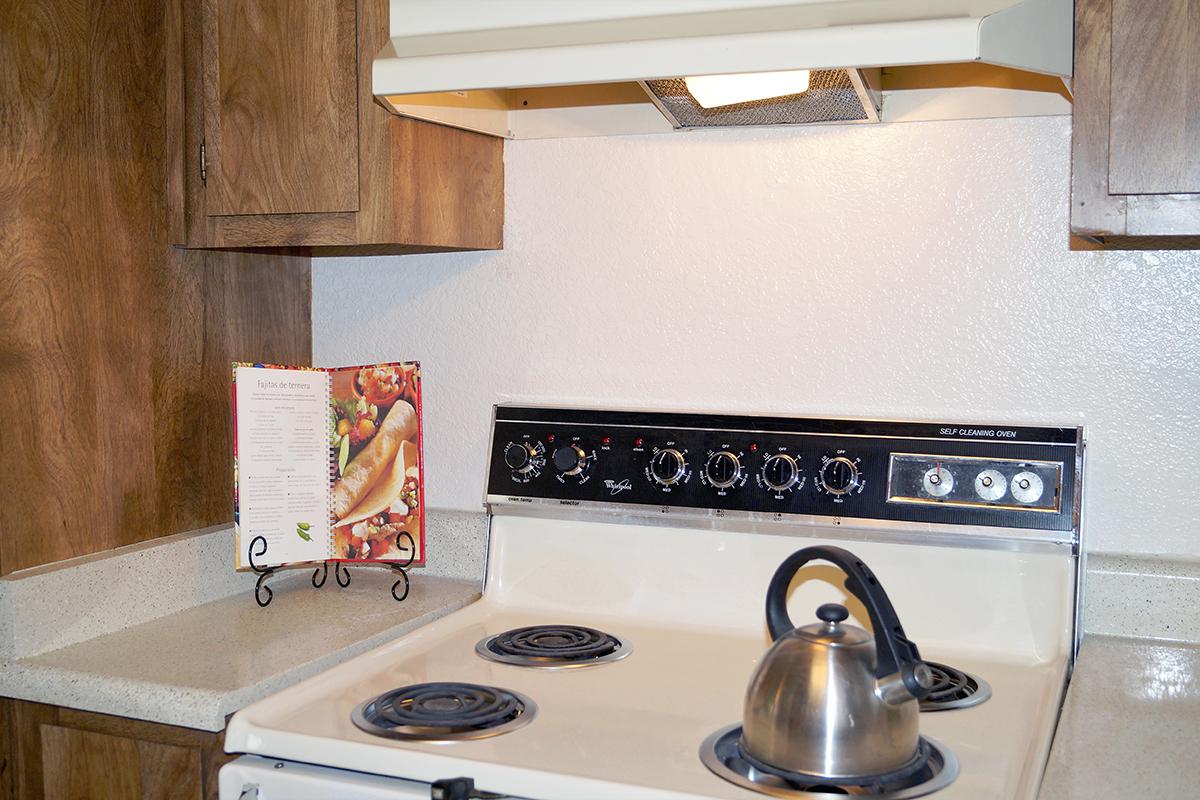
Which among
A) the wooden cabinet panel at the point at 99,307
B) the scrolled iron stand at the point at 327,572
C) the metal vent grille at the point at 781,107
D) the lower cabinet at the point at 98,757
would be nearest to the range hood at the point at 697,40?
the metal vent grille at the point at 781,107

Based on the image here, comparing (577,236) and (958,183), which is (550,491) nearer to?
(577,236)

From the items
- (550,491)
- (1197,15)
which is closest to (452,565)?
(550,491)

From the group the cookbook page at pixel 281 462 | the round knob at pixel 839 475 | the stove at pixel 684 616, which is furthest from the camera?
the cookbook page at pixel 281 462

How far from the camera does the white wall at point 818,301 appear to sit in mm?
1566

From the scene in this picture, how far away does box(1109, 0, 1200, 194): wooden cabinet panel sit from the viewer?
3.95 ft

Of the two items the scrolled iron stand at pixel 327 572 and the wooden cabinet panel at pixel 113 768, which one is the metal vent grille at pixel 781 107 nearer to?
the scrolled iron stand at pixel 327 572

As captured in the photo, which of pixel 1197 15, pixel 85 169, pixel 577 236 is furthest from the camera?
pixel 577 236

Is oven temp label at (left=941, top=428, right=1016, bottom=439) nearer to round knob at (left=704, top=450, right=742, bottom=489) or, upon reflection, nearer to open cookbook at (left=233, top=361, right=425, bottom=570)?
round knob at (left=704, top=450, right=742, bottom=489)

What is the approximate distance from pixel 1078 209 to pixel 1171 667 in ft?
1.99

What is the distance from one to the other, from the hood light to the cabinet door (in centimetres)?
50

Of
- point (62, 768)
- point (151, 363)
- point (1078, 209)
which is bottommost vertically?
point (62, 768)

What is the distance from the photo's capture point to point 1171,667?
142 cm

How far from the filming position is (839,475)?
160 centimetres

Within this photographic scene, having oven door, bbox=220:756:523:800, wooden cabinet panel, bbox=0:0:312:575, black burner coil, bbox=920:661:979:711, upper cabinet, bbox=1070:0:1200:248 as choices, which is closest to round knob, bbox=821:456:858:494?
black burner coil, bbox=920:661:979:711
